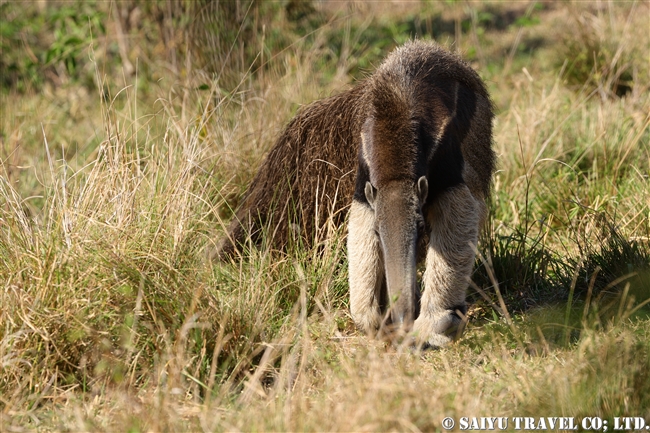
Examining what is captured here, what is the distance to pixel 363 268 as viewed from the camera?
14.6ft

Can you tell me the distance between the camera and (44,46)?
1358 cm

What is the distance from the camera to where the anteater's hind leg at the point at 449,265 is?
4391 mm

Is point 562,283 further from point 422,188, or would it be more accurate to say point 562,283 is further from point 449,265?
point 422,188

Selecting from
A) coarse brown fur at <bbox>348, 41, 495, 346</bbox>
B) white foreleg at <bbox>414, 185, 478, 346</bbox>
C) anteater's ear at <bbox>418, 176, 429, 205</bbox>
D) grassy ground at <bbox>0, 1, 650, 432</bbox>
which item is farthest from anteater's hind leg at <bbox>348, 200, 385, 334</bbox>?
anteater's ear at <bbox>418, 176, 429, 205</bbox>

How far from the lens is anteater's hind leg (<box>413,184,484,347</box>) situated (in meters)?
4.39

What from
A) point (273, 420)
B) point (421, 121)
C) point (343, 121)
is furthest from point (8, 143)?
point (273, 420)

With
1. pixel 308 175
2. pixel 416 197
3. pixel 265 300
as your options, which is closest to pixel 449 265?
pixel 416 197

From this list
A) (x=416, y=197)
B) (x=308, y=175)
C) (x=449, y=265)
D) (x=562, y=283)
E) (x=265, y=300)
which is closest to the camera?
(x=416, y=197)

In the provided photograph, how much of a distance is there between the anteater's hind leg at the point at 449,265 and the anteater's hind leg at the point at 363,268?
28cm

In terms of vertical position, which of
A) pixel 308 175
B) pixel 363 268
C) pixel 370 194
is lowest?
pixel 363 268

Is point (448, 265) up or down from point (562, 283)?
up

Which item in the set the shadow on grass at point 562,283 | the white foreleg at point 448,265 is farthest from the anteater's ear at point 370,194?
the shadow on grass at point 562,283

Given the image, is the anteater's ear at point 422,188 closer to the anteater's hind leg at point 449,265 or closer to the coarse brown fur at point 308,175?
the anteater's hind leg at point 449,265

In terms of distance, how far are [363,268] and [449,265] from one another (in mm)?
500
